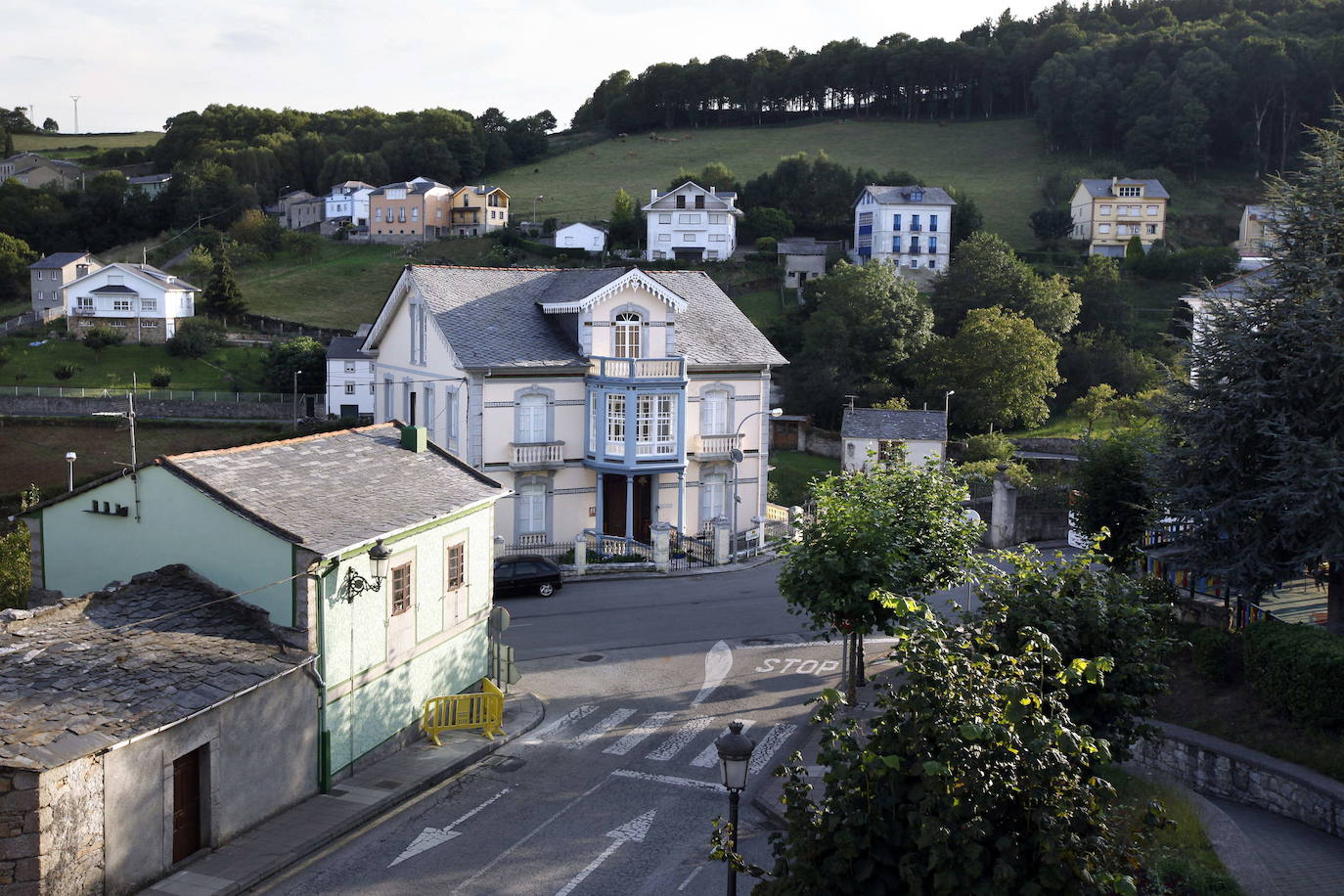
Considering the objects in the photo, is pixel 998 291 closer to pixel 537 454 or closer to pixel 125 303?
pixel 537 454

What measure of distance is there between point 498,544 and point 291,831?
793 inches

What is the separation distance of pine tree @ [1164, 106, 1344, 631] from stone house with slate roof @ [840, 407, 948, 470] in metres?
29.3

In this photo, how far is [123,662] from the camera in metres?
15.0

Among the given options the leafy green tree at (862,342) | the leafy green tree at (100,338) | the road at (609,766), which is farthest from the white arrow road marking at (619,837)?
the leafy green tree at (100,338)

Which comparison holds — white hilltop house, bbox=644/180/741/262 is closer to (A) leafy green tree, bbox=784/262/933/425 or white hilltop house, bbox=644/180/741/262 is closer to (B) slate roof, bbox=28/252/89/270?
(A) leafy green tree, bbox=784/262/933/425

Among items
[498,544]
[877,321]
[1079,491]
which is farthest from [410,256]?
[1079,491]

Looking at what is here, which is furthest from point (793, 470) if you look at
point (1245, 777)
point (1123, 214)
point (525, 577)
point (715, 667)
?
point (1123, 214)

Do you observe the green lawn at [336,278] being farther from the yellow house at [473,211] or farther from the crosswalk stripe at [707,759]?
the crosswalk stripe at [707,759]

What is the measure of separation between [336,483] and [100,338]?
79.3m

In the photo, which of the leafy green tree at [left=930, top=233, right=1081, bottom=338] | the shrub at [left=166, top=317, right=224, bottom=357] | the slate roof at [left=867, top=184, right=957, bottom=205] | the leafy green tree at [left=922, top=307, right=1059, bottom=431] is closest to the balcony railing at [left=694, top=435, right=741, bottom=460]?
the leafy green tree at [left=922, top=307, right=1059, bottom=431]

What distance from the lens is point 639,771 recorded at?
63.4 ft

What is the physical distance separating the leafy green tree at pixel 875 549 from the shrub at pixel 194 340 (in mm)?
79369

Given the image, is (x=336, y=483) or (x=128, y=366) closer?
(x=336, y=483)

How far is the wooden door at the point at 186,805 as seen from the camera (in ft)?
48.4
